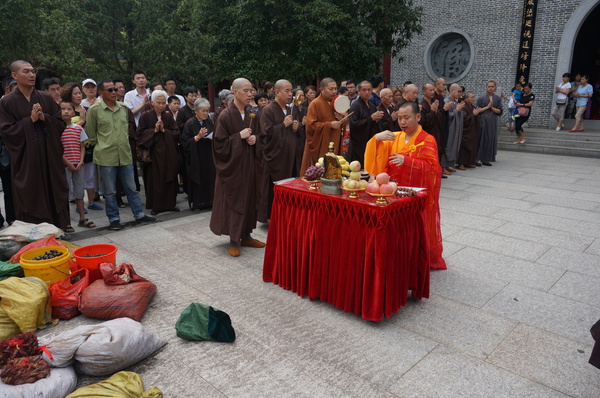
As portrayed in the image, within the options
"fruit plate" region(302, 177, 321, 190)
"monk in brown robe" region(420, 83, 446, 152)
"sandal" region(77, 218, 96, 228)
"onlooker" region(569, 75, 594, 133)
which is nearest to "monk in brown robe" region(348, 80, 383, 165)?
"monk in brown robe" region(420, 83, 446, 152)

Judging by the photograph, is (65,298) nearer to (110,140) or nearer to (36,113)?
(36,113)

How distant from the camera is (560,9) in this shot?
12438 mm

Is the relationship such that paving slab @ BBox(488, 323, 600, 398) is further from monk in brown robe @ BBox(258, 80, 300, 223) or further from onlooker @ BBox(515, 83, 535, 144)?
onlooker @ BBox(515, 83, 535, 144)

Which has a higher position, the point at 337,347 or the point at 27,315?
the point at 27,315

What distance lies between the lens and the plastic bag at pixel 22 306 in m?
2.89

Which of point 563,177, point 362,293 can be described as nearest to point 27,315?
point 362,293

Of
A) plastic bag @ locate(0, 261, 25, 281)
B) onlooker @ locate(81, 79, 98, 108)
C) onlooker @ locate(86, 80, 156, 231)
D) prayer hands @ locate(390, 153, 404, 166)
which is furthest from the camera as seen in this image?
onlooker @ locate(81, 79, 98, 108)

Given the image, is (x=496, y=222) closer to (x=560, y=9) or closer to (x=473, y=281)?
(x=473, y=281)

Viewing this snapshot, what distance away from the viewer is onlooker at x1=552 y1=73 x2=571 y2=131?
12.3m

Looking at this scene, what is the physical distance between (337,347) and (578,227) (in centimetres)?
412

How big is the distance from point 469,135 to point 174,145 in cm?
631

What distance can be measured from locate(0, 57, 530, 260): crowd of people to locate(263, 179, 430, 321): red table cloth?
0.67 m

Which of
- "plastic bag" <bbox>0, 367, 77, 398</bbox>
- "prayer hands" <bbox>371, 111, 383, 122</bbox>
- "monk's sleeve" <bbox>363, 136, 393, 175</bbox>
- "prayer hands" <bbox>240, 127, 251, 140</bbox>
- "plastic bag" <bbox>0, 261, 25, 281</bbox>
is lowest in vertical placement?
"plastic bag" <bbox>0, 367, 77, 398</bbox>

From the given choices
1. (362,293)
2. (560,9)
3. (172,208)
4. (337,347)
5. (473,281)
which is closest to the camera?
(337,347)
